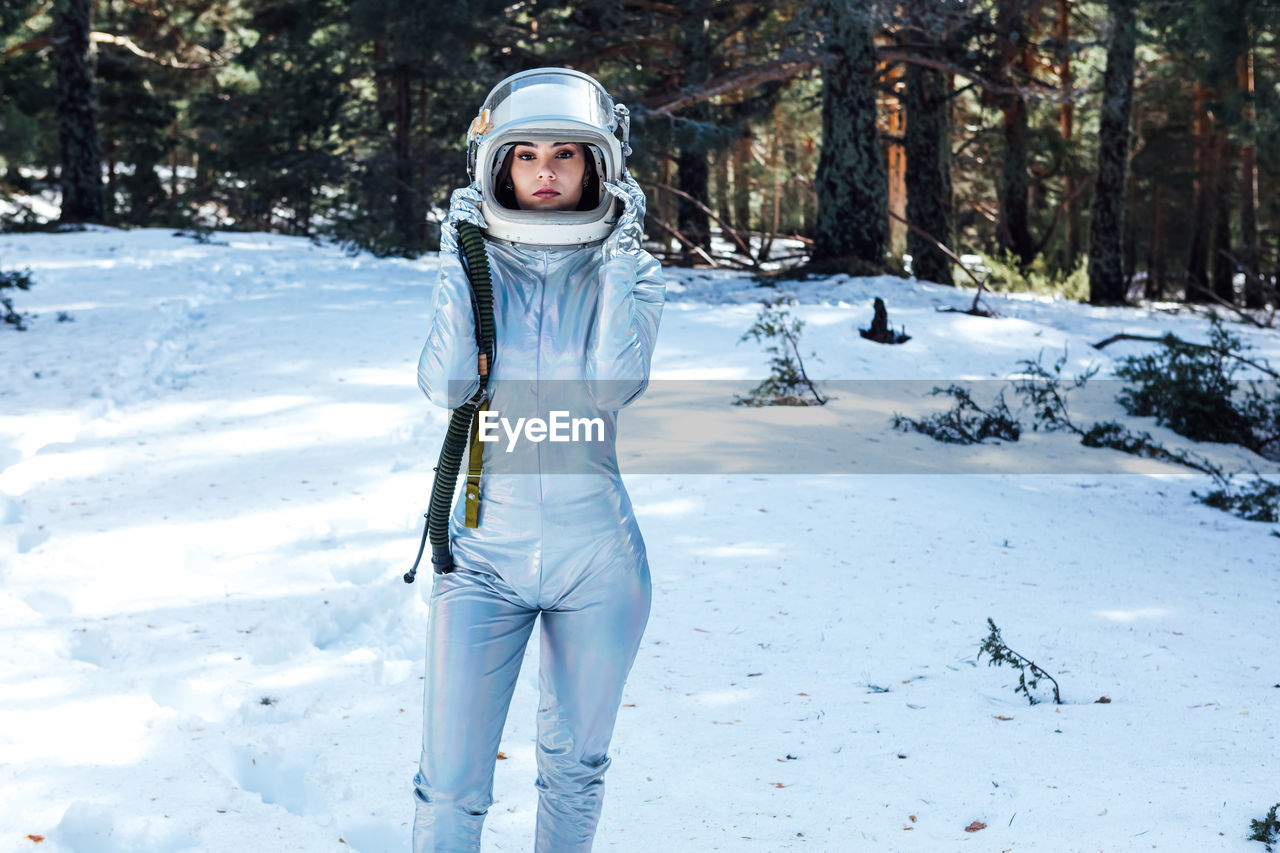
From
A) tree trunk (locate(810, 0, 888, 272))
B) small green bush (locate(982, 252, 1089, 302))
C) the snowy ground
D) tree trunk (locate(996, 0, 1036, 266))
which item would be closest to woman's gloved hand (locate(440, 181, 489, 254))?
the snowy ground

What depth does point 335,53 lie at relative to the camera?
2300 centimetres

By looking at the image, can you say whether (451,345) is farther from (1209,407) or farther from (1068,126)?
(1068,126)

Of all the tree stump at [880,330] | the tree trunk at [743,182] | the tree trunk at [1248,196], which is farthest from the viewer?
the tree trunk at [743,182]

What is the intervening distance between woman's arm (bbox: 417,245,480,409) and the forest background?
11169mm

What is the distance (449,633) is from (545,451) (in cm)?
41

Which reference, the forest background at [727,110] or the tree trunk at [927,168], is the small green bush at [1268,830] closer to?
the forest background at [727,110]

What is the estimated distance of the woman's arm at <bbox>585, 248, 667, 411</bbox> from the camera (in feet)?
7.15

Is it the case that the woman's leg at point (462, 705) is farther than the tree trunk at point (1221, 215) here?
No

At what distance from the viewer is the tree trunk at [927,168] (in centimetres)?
1731

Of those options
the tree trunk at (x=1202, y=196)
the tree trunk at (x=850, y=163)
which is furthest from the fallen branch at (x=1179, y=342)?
the tree trunk at (x=1202, y=196)

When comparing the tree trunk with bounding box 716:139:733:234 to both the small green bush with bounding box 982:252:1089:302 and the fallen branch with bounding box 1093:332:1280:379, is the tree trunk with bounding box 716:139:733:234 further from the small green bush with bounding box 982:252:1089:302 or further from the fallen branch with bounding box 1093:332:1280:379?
the fallen branch with bounding box 1093:332:1280:379

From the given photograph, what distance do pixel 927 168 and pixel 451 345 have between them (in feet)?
54.8

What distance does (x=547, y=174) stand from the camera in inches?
90.0

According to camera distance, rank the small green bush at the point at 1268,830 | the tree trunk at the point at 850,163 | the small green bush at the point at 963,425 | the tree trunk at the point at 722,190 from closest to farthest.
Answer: the small green bush at the point at 1268,830 → the small green bush at the point at 963,425 → the tree trunk at the point at 850,163 → the tree trunk at the point at 722,190
